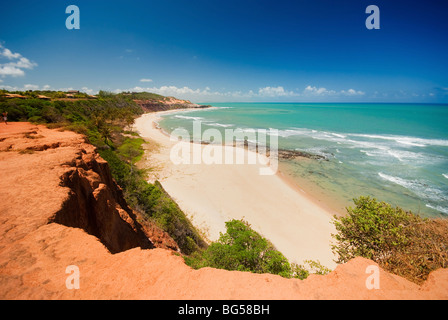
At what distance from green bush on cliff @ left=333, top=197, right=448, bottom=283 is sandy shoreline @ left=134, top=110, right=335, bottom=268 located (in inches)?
271

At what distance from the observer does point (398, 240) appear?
21.3ft

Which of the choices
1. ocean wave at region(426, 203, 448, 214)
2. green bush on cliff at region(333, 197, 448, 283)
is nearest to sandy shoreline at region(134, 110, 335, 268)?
green bush on cliff at region(333, 197, 448, 283)

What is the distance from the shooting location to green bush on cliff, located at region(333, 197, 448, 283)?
5.42m

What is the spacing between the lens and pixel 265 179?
25.4 meters

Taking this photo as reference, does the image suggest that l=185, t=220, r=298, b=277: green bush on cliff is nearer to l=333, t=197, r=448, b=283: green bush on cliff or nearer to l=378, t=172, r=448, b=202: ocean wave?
l=333, t=197, r=448, b=283: green bush on cliff

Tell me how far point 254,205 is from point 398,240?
1338 cm

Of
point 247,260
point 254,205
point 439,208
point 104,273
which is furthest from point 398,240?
point 439,208

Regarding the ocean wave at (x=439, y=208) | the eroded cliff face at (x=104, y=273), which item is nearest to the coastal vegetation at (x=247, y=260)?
the eroded cliff face at (x=104, y=273)

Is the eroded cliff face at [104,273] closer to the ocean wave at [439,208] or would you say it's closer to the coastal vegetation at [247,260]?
the coastal vegetation at [247,260]

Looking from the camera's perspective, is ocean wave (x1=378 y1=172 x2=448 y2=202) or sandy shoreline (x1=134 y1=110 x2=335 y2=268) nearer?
sandy shoreline (x1=134 y1=110 x2=335 y2=268)

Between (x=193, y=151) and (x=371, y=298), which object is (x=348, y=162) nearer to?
(x=193, y=151)

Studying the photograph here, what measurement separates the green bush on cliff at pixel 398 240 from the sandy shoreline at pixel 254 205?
6.88m
